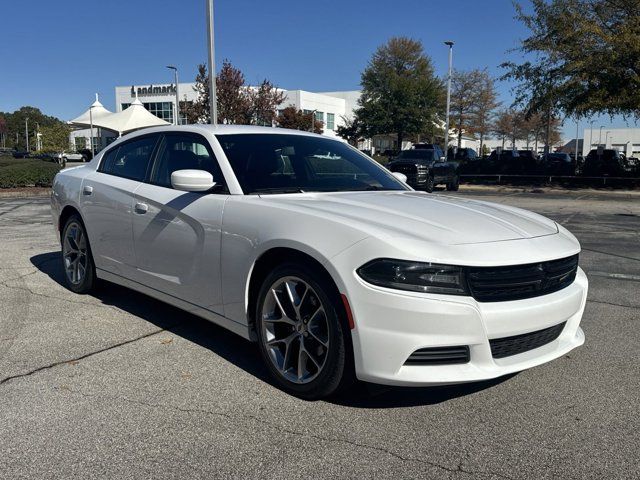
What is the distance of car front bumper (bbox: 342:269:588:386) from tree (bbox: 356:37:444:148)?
44909mm

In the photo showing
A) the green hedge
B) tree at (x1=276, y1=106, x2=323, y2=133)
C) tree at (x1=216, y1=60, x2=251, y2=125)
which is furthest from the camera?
tree at (x1=276, y1=106, x2=323, y2=133)

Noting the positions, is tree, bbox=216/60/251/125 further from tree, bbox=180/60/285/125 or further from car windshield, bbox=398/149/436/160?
car windshield, bbox=398/149/436/160

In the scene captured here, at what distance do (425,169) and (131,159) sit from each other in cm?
1707

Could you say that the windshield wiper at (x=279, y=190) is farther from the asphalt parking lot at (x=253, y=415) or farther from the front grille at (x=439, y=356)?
the front grille at (x=439, y=356)

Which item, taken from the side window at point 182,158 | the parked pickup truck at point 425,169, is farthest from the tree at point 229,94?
the side window at point 182,158

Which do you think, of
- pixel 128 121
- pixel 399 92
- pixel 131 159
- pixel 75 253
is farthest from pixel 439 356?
pixel 399 92

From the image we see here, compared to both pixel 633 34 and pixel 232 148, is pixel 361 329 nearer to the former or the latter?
pixel 232 148

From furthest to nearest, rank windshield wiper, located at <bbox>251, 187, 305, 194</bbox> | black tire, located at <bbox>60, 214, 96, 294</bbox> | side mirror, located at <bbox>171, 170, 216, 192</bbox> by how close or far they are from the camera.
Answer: black tire, located at <bbox>60, 214, 96, 294</bbox>, windshield wiper, located at <bbox>251, 187, 305, 194</bbox>, side mirror, located at <bbox>171, 170, 216, 192</bbox>

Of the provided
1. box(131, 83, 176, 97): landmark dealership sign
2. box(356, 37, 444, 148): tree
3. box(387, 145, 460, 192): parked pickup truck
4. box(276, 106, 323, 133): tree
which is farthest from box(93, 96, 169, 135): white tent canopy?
box(131, 83, 176, 97): landmark dealership sign

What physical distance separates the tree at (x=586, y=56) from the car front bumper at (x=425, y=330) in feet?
73.9

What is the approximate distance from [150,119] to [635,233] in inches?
745

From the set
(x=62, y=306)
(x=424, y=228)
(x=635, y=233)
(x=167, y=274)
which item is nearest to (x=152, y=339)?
(x=167, y=274)

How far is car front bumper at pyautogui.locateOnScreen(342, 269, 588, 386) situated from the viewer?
2842mm

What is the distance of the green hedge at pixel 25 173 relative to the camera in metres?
19.7
